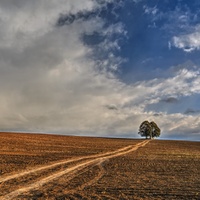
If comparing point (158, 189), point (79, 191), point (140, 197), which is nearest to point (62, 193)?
point (79, 191)

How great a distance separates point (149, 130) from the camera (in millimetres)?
111000

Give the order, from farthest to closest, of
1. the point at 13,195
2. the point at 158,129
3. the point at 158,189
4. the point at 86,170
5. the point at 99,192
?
the point at 158,129 → the point at 86,170 → the point at 158,189 → the point at 99,192 → the point at 13,195

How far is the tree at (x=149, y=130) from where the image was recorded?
365 feet

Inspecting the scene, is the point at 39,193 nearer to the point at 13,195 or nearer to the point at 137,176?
the point at 13,195

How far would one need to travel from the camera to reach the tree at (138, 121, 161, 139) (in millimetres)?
111162

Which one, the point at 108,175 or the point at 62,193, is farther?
the point at 108,175

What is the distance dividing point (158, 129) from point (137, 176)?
94.2m

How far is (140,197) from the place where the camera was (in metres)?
14.3

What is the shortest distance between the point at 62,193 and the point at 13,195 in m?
2.35

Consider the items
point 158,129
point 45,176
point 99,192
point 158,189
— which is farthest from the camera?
point 158,129

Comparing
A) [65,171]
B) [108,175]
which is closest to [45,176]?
[65,171]

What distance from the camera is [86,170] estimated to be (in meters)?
23.1

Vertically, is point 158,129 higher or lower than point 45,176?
higher

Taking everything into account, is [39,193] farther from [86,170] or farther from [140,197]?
[86,170]
